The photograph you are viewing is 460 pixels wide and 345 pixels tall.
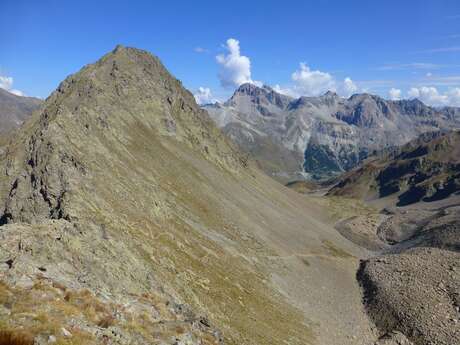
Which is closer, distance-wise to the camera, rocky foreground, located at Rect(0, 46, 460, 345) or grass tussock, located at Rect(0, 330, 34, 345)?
grass tussock, located at Rect(0, 330, 34, 345)

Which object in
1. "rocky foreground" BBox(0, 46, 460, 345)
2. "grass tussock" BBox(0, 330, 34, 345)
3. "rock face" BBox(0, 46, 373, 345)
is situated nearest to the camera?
"grass tussock" BBox(0, 330, 34, 345)

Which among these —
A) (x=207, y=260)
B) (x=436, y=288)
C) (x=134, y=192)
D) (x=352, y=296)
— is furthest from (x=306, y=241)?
(x=134, y=192)

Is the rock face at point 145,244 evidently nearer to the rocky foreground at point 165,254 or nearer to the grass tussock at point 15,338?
the grass tussock at point 15,338

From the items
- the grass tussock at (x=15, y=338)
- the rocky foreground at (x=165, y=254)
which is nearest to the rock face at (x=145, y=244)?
the grass tussock at (x=15, y=338)

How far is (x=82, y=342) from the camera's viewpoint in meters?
18.7

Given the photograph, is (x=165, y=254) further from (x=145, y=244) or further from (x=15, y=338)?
(x=15, y=338)

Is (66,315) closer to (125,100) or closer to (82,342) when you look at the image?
(82,342)

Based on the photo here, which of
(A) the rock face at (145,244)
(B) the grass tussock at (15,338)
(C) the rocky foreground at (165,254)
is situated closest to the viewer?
(B) the grass tussock at (15,338)

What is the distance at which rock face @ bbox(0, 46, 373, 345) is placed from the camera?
25.6 metres

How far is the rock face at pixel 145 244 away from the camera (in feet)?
84.0

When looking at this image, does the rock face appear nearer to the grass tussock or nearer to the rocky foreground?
the grass tussock

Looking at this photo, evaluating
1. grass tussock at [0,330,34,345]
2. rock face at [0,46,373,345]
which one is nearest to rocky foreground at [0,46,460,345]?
grass tussock at [0,330,34,345]

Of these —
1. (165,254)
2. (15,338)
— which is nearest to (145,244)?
(165,254)

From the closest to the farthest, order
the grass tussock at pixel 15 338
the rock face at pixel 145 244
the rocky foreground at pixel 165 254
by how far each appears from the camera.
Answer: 1. the grass tussock at pixel 15 338
2. the rock face at pixel 145 244
3. the rocky foreground at pixel 165 254
